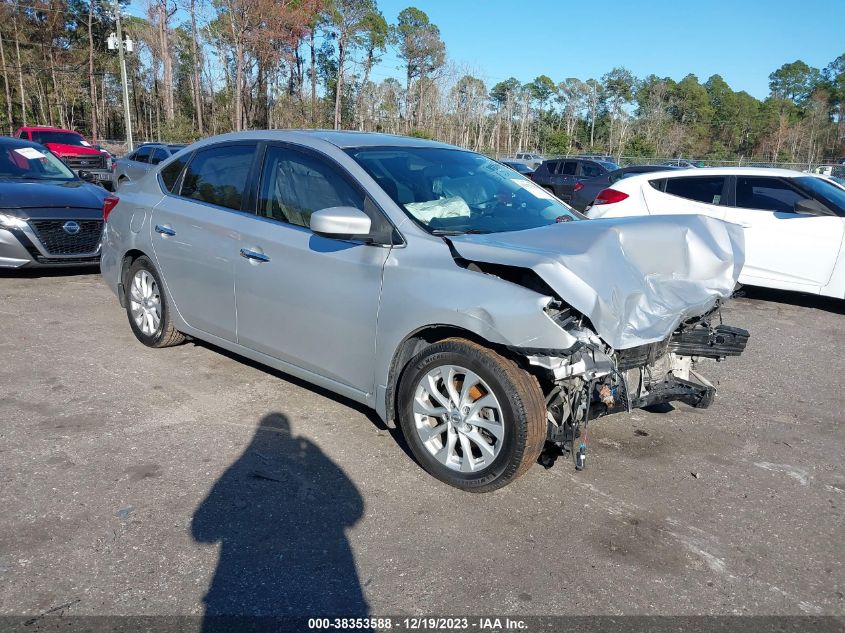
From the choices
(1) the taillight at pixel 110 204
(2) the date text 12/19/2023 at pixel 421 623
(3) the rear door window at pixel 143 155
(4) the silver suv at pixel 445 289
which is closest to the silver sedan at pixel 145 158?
(3) the rear door window at pixel 143 155

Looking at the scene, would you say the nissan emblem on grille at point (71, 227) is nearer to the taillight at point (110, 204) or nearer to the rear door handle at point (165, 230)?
the taillight at point (110, 204)

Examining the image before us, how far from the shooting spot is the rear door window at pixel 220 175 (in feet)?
14.9

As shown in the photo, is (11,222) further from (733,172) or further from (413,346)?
(733,172)

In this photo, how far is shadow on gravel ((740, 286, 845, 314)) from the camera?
808 centimetres

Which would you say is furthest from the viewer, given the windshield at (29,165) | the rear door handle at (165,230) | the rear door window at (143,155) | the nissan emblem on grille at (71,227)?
the rear door window at (143,155)

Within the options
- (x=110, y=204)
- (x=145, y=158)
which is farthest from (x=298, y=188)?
(x=145, y=158)

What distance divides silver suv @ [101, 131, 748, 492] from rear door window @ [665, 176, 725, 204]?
4639mm

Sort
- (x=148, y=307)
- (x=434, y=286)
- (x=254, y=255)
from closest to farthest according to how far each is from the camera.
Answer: (x=434, y=286) → (x=254, y=255) → (x=148, y=307)

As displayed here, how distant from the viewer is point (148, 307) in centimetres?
537

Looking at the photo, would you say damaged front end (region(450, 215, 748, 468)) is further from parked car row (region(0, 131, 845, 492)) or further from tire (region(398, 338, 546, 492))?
tire (region(398, 338, 546, 492))

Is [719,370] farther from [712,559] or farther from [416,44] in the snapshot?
[416,44]

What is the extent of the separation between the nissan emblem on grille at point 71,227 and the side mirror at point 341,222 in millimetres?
5472

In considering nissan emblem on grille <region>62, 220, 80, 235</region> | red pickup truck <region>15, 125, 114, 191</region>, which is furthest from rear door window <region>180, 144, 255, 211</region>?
red pickup truck <region>15, 125, 114, 191</region>

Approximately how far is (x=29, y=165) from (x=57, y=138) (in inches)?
632
